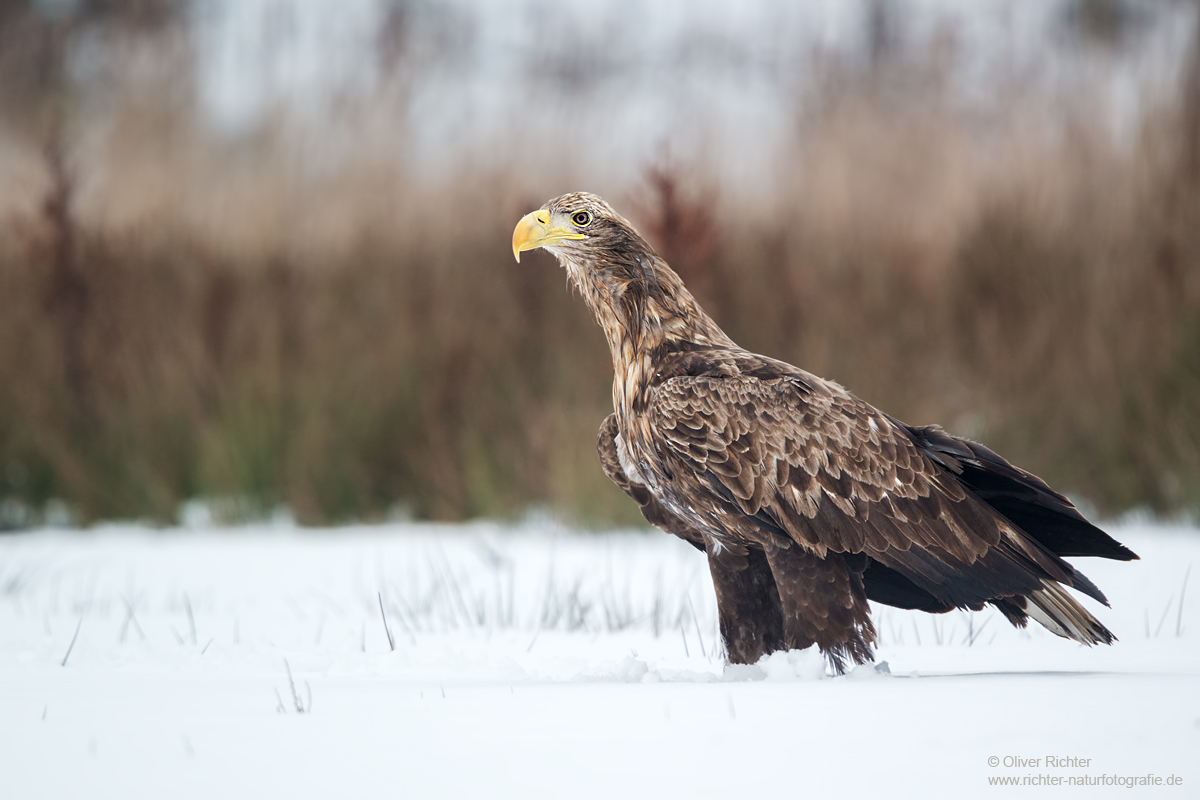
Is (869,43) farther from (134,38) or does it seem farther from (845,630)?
(845,630)

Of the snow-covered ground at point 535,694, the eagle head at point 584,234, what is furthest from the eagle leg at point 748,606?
the eagle head at point 584,234

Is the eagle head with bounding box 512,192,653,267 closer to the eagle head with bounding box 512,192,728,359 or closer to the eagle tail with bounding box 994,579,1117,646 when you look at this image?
the eagle head with bounding box 512,192,728,359

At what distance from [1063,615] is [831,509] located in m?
0.75

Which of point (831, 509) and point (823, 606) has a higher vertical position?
point (831, 509)

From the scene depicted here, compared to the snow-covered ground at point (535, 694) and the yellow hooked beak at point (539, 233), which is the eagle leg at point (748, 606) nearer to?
the snow-covered ground at point (535, 694)

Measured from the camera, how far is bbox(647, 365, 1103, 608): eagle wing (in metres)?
3.68

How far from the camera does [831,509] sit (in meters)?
3.70

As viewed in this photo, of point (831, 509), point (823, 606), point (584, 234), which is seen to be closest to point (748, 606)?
point (823, 606)

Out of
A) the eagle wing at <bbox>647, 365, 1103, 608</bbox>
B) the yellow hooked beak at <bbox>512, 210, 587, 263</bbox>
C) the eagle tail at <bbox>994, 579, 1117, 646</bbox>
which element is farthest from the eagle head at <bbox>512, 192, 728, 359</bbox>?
the eagle tail at <bbox>994, 579, 1117, 646</bbox>

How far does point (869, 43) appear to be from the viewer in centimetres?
1612

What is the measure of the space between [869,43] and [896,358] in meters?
8.89

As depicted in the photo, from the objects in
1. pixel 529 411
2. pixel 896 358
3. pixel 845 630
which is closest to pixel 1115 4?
pixel 896 358

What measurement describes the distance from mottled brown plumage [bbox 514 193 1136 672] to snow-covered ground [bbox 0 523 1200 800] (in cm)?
18

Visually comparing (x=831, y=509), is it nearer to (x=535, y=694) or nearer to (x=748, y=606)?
(x=748, y=606)
